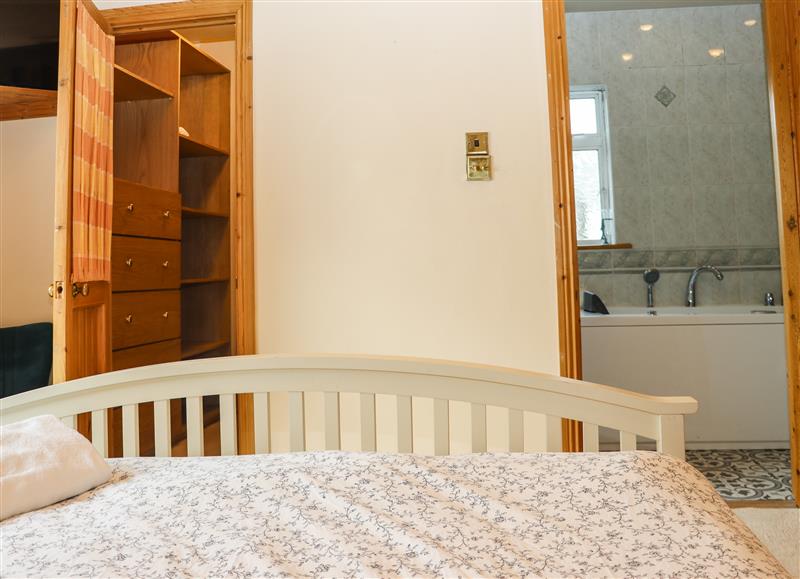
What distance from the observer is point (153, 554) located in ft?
2.91

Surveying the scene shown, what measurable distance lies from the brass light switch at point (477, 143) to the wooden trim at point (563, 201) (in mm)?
234

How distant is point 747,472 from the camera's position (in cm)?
280

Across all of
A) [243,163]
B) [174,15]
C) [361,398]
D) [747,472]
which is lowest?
[747,472]

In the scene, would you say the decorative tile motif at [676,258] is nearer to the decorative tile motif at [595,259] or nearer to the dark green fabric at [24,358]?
the decorative tile motif at [595,259]

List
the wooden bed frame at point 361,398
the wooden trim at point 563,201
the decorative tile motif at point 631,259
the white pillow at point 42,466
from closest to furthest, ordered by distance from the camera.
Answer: the white pillow at point 42,466 → the wooden bed frame at point 361,398 → the wooden trim at point 563,201 → the decorative tile motif at point 631,259

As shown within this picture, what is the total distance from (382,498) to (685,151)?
13.0 ft

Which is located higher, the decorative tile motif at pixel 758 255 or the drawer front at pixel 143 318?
the decorative tile motif at pixel 758 255

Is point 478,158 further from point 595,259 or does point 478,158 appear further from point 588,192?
point 588,192

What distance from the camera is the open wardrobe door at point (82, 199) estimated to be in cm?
192

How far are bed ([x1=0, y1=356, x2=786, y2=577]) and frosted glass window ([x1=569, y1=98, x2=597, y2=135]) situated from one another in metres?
3.42

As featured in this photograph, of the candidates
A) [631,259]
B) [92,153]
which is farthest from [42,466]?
[631,259]

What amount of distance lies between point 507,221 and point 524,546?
1430 millimetres

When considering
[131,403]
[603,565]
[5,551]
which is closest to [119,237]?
[131,403]

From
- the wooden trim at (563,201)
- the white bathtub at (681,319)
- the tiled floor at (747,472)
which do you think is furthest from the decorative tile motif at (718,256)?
the wooden trim at (563,201)
